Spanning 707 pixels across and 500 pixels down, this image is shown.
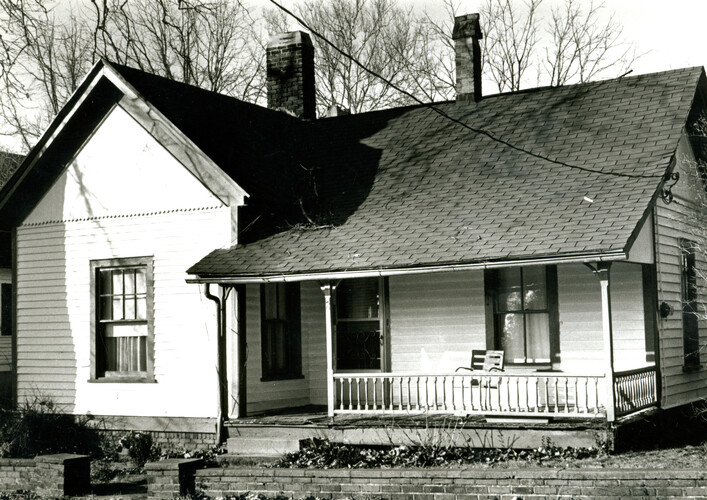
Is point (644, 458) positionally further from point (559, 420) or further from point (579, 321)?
point (579, 321)

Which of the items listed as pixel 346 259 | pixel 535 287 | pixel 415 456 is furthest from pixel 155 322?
pixel 535 287

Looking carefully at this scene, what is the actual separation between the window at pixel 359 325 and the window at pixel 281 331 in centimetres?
72

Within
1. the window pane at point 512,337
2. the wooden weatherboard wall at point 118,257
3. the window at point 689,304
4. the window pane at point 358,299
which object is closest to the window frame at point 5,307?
the wooden weatherboard wall at point 118,257

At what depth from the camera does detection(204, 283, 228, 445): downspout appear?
15.2m

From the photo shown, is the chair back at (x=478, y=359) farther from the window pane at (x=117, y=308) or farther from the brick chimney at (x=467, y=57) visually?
the window pane at (x=117, y=308)

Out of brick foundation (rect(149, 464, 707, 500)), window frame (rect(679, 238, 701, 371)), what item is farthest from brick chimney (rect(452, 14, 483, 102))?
brick foundation (rect(149, 464, 707, 500))

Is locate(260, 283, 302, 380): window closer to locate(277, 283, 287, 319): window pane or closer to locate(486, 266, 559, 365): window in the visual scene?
locate(277, 283, 287, 319): window pane

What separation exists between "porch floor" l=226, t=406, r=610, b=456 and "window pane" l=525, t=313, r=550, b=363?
1724 mm

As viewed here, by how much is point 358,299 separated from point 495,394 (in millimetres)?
2928

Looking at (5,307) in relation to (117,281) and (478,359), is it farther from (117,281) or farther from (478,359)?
(478,359)

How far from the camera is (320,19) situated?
41125 millimetres

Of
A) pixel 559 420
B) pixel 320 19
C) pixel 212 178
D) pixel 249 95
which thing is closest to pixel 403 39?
pixel 320 19

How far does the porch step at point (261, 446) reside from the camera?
14.1 metres

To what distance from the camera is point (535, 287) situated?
49.9 feet
